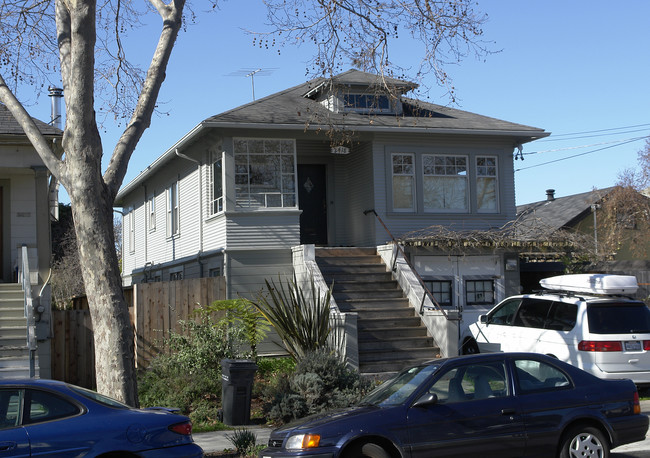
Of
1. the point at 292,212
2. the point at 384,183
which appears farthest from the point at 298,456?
the point at 384,183

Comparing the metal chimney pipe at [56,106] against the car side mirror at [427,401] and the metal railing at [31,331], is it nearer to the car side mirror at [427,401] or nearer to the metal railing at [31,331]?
the metal railing at [31,331]

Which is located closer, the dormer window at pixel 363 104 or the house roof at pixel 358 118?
the house roof at pixel 358 118

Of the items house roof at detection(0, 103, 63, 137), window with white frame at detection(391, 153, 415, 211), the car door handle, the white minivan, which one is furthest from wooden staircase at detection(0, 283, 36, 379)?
window with white frame at detection(391, 153, 415, 211)

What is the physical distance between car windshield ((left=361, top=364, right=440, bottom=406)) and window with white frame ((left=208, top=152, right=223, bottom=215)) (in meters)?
10.8

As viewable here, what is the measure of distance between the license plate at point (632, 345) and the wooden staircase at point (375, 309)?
419cm

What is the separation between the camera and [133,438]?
6.62 metres

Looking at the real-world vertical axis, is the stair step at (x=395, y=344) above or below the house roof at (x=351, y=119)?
below

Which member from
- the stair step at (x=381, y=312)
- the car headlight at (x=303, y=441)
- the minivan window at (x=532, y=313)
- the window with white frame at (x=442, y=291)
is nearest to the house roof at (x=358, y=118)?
the window with white frame at (x=442, y=291)

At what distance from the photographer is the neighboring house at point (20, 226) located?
14.6 m

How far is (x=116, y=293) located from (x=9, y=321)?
6904mm

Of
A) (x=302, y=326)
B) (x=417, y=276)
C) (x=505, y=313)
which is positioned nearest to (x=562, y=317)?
(x=505, y=313)

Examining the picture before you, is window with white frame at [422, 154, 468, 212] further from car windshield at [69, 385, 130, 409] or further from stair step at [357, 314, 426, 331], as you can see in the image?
car windshield at [69, 385, 130, 409]

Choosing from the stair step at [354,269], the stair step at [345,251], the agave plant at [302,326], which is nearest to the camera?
the agave plant at [302,326]

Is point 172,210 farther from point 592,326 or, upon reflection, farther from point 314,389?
point 592,326
